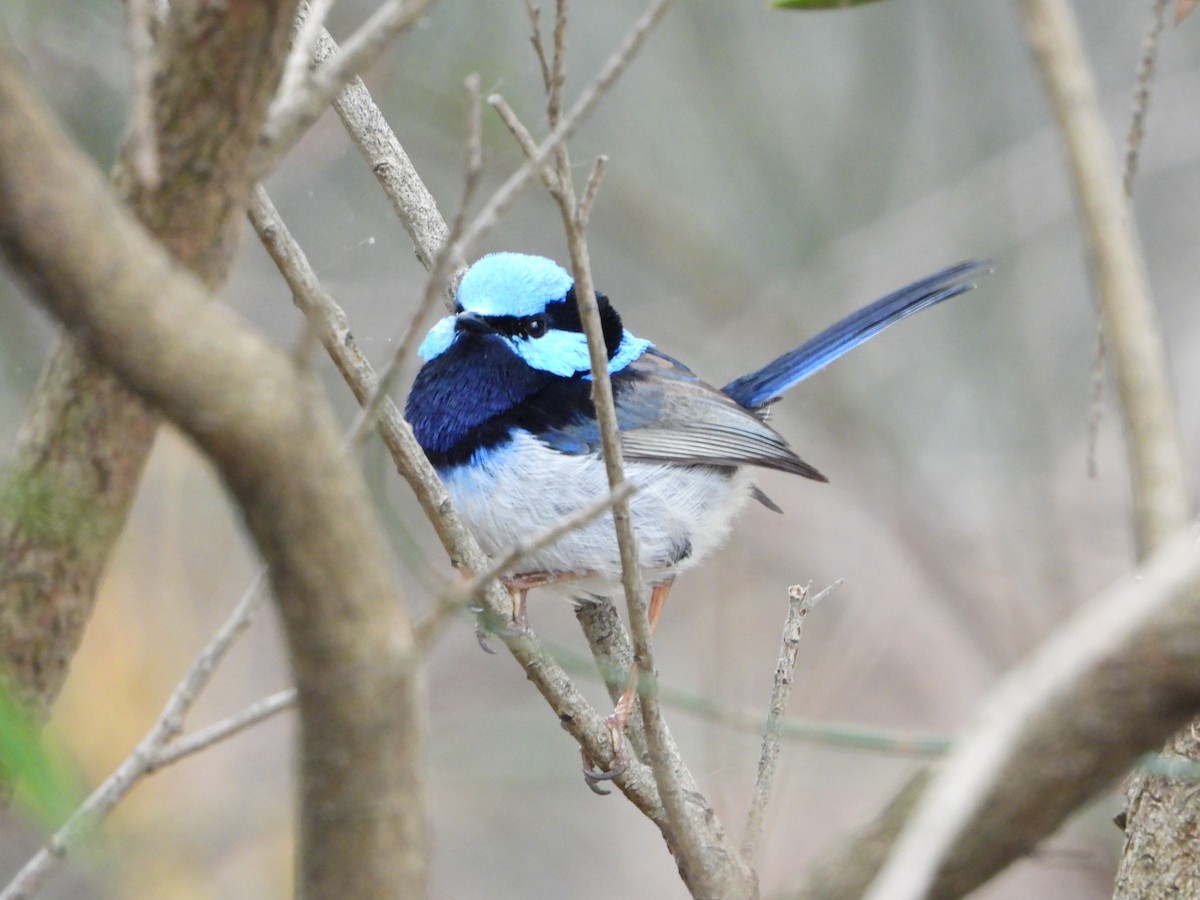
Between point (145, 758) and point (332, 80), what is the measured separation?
0.77m

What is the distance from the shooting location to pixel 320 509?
92 centimetres

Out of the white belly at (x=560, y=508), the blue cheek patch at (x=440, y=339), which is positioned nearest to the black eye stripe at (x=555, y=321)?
the blue cheek patch at (x=440, y=339)

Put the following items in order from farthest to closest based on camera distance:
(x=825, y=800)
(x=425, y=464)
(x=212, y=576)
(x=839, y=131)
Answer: (x=839, y=131) → (x=825, y=800) → (x=212, y=576) → (x=425, y=464)

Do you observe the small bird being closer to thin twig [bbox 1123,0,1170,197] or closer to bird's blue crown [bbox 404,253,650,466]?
bird's blue crown [bbox 404,253,650,466]

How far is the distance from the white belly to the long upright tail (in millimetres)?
639

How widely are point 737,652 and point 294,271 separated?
2.08 metres

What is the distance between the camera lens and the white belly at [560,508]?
3.04 meters

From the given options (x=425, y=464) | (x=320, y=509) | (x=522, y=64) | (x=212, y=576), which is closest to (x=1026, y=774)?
(x=320, y=509)

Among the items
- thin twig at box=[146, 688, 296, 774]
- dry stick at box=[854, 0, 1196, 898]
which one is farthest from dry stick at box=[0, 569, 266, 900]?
dry stick at box=[854, 0, 1196, 898]

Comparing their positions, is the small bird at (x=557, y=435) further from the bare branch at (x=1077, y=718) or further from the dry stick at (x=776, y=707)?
the bare branch at (x=1077, y=718)

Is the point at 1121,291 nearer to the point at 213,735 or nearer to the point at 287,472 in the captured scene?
the point at 287,472

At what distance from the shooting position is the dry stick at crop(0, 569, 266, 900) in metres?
1.35

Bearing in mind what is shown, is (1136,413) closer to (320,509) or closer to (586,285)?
(586,285)

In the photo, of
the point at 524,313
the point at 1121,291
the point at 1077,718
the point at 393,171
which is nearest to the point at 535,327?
the point at 524,313
